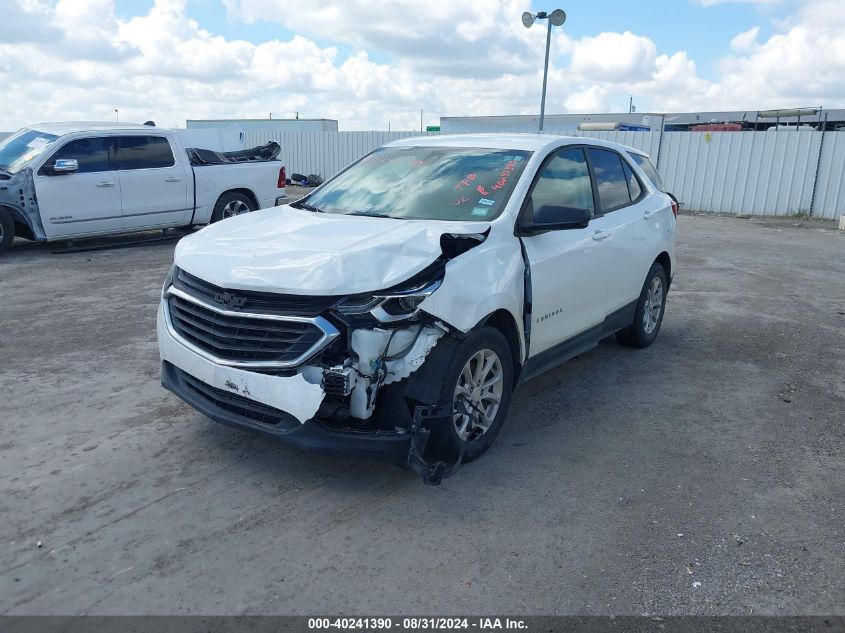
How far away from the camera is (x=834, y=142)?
17766 mm

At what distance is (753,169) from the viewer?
18984 millimetres

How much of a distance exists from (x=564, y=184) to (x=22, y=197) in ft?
27.1

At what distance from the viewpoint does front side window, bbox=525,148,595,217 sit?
4688 mm

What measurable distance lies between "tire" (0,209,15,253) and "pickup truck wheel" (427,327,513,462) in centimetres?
885

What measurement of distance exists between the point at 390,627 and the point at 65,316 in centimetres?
574

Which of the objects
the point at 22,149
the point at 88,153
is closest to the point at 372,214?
the point at 88,153

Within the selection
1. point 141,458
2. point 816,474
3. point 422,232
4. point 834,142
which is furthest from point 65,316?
point 834,142

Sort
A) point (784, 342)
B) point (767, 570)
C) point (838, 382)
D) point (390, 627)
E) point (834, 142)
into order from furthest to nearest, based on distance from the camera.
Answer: point (834, 142) < point (784, 342) < point (838, 382) < point (767, 570) < point (390, 627)

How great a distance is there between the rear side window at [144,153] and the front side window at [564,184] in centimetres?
800

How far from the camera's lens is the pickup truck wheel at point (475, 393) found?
3732 millimetres

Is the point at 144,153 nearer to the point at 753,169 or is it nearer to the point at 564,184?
the point at 564,184

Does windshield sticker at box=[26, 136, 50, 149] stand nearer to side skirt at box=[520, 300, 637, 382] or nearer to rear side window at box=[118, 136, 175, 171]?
rear side window at box=[118, 136, 175, 171]

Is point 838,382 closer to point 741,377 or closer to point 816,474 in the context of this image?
point 741,377

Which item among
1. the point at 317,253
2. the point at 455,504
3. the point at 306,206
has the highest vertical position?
the point at 306,206
